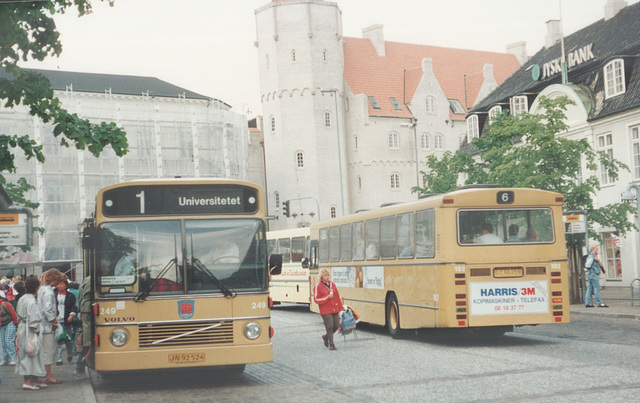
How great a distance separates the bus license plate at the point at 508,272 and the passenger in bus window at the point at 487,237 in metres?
0.53

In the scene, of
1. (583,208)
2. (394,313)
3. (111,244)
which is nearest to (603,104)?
(583,208)

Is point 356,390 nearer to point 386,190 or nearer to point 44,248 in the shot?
point 44,248

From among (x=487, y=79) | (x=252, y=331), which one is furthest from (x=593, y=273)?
(x=487, y=79)

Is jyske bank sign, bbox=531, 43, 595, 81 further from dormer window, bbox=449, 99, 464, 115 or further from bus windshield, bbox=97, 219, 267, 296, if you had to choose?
dormer window, bbox=449, 99, 464, 115

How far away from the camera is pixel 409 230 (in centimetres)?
1956

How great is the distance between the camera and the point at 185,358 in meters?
13.0

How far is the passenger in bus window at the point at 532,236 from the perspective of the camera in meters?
18.3

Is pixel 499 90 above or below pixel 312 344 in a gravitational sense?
above

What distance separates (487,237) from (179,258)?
276 inches

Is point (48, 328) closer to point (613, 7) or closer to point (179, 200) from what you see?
point (179, 200)

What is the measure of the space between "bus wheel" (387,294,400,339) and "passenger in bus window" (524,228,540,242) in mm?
3469

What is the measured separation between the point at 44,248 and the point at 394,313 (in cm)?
4363

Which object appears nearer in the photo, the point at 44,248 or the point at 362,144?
the point at 44,248

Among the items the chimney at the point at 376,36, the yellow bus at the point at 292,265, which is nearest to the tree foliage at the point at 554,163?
the yellow bus at the point at 292,265
